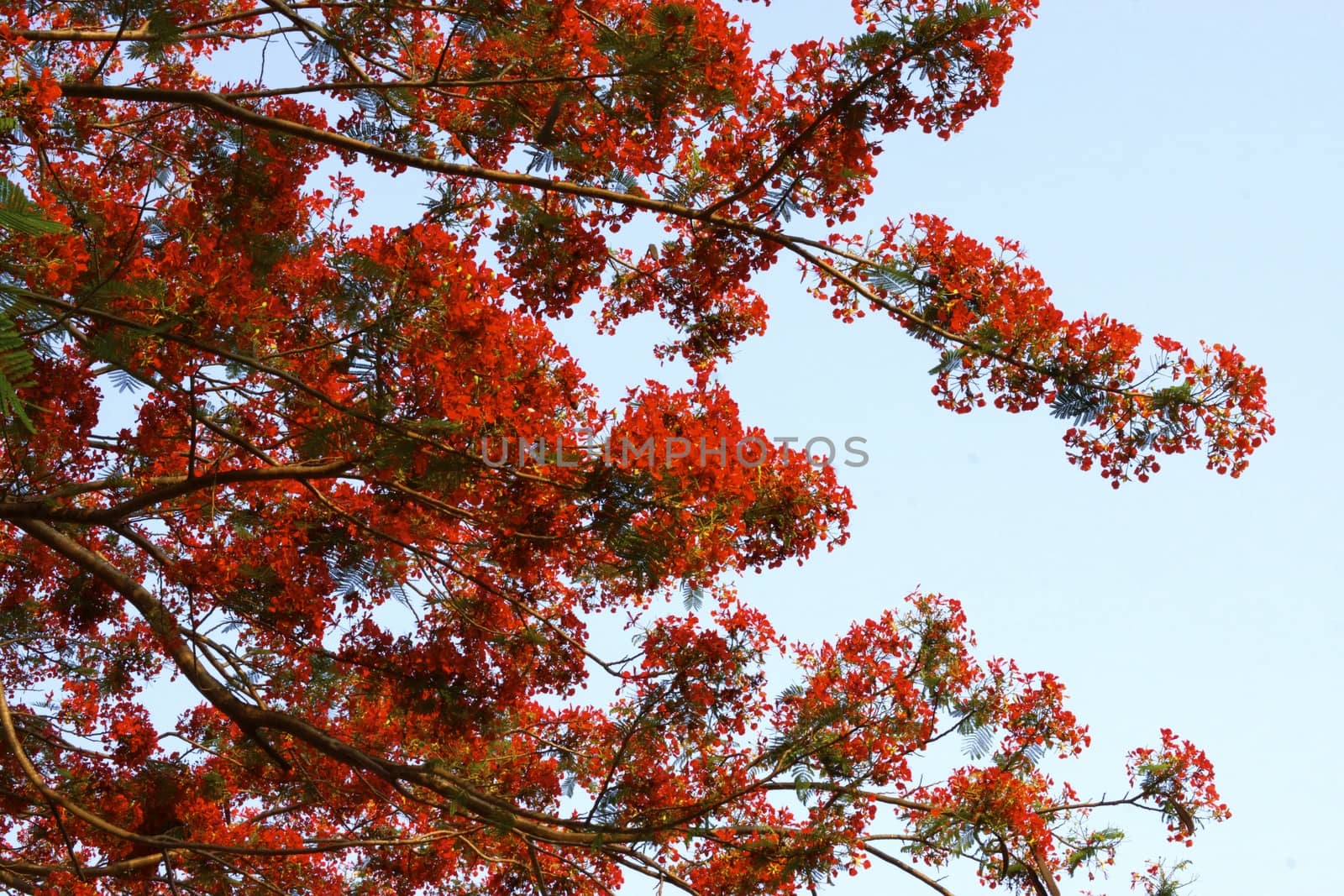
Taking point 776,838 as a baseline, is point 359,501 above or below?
above

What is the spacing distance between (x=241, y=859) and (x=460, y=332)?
400 centimetres

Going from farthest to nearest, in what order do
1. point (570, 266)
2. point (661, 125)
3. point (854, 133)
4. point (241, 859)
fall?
point (241, 859)
point (570, 266)
point (661, 125)
point (854, 133)

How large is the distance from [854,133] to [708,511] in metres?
1.90

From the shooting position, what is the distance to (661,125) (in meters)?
6.11

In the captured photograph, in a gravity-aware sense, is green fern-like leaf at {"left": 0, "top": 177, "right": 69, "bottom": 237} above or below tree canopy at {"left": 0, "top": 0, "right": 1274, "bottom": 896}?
below

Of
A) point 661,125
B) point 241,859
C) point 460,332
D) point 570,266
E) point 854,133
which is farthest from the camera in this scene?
point 241,859

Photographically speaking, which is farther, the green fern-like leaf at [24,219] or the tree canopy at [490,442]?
the tree canopy at [490,442]

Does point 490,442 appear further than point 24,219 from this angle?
Yes

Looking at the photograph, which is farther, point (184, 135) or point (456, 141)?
point (184, 135)

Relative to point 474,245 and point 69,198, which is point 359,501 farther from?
point 69,198

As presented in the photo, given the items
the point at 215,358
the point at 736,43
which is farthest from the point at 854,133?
the point at 215,358

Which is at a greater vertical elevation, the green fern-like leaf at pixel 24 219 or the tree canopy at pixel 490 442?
the tree canopy at pixel 490 442

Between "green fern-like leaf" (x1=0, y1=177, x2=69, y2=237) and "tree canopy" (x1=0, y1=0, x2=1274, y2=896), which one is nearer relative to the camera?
"green fern-like leaf" (x1=0, y1=177, x2=69, y2=237)

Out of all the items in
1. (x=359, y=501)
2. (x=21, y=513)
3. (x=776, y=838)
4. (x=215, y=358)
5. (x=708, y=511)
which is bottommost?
(x=776, y=838)
